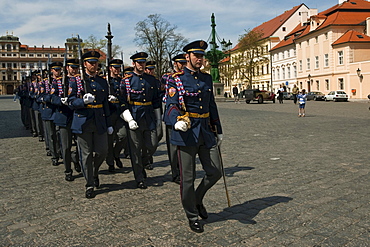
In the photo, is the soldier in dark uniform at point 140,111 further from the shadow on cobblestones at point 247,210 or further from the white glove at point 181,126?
the white glove at point 181,126

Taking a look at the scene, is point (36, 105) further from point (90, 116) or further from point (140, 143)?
point (90, 116)

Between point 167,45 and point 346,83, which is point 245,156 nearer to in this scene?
point 346,83

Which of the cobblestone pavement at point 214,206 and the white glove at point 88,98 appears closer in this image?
the cobblestone pavement at point 214,206

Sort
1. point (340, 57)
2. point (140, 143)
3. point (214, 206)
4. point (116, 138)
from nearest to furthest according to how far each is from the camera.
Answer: point (214, 206)
point (140, 143)
point (116, 138)
point (340, 57)

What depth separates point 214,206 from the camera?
574 centimetres

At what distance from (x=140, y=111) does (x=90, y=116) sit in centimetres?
98

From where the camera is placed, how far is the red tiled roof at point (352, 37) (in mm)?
54772

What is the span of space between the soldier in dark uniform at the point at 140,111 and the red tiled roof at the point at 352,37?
52.9m

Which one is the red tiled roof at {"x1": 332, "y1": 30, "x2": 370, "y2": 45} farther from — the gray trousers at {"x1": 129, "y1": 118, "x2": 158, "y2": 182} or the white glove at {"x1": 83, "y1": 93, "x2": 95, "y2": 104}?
the white glove at {"x1": 83, "y1": 93, "x2": 95, "y2": 104}

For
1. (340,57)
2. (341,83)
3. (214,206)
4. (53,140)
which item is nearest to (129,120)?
(214,206)

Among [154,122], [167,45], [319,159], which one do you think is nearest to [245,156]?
[319,159]

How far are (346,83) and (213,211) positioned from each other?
53971 millimetres

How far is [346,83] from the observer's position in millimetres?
55000

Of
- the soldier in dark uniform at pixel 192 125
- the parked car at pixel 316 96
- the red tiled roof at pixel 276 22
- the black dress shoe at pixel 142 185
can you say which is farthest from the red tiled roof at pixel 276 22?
the soldier in dark uniform at pixel 192 125
